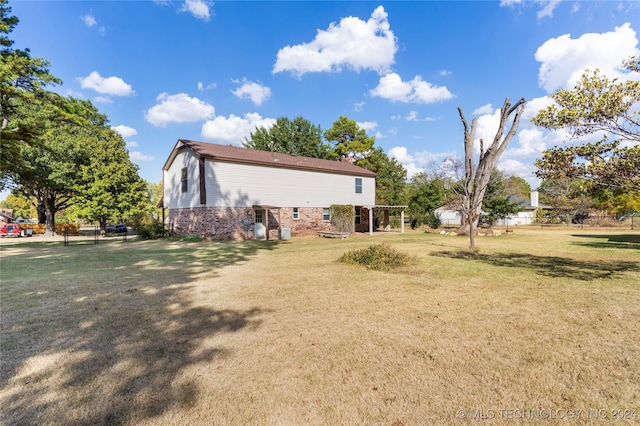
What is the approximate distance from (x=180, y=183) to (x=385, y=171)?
1154 inches

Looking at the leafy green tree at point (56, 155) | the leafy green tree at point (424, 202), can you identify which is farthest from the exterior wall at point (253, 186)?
the leafy green tree at point (56, 155)

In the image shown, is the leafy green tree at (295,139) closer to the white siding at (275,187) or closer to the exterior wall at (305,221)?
the white siding at (275,187)

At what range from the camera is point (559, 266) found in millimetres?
9703

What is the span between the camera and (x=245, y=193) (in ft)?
71.6

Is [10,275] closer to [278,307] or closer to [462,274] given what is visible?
[278,307]

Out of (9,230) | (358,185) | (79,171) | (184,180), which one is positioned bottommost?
(9,230)

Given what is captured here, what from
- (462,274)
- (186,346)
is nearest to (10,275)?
(186,346)

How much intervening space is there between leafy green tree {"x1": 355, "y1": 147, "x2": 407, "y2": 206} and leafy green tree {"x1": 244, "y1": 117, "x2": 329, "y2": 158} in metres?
7.35

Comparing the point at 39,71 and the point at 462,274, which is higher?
the point at 39,71

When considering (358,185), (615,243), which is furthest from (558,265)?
(358,185)

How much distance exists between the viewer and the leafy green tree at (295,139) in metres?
46.2

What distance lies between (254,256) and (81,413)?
1039cm

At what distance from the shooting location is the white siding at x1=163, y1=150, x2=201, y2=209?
21170 mm

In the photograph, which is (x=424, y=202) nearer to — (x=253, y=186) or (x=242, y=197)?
(x=253, y=186)
